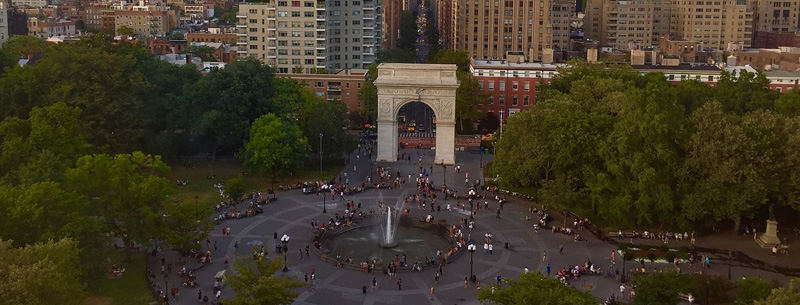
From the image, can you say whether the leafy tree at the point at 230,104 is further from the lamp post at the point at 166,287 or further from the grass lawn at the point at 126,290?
the lamp post at the point at 166,287

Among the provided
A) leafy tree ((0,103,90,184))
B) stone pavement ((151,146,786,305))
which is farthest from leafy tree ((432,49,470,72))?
leafy tree ((0,103,90,184))

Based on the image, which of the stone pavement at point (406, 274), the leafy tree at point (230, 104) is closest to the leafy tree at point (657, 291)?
the stone pavement at point (406, 274)

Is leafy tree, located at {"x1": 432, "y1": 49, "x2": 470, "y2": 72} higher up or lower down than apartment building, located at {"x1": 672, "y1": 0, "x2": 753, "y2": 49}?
lower down

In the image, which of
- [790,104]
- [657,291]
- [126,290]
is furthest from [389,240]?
[790,104]

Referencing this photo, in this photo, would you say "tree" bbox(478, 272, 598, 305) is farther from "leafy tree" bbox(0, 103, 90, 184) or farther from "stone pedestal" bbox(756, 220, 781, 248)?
"leafy tree" bbox(0, 103, 90, 184)

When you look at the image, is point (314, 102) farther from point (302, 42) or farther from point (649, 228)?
point (649, 228)

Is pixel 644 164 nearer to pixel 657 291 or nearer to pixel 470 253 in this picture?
pixel 470 253
